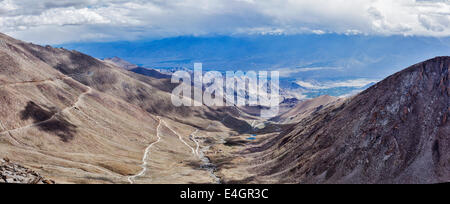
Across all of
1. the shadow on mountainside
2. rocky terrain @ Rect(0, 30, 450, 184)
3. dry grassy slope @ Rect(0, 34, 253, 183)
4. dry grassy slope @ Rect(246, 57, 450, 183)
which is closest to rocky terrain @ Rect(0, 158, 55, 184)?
rocky terrain @ Rect(0, 30, 450, 184)

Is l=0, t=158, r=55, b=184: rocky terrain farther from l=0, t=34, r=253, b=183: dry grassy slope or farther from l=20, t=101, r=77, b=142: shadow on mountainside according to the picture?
l=20, t=101, r=77, b=142: shadow on mountainside

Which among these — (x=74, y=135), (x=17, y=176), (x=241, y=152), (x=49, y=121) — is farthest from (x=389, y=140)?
(x=49, y=121)

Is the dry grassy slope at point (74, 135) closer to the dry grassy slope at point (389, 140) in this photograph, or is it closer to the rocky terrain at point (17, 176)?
the rocky terrain at point (17, 176)

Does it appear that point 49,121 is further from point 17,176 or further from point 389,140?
point 389,140

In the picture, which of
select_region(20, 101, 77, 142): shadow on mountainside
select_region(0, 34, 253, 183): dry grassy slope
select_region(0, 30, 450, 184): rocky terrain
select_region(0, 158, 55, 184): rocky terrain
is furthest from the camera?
select_region(20, 101, 77, 142): shadow on mountainside

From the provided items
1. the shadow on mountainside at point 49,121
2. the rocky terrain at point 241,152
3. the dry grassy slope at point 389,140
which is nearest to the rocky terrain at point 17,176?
the rocky terrain at point 241,152

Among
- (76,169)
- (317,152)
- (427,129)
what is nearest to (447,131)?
(427,129)
